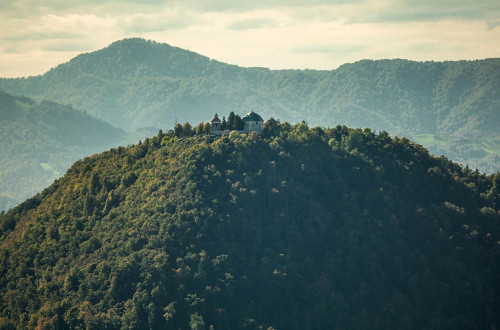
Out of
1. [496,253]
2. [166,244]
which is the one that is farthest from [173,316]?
[496,253]

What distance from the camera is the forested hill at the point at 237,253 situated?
546 feet

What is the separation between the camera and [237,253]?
177 m

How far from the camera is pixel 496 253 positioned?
196 m

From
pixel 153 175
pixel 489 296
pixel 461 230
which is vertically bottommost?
pixel 489 296

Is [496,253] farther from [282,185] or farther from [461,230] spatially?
[282,185]

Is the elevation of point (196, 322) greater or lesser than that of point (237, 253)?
lesser

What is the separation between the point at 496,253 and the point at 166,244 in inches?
3382

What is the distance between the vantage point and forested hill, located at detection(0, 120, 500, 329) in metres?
166

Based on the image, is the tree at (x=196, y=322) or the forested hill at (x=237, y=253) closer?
the tree at (x=196, y=322)

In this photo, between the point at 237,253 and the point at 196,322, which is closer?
the point at 196,322

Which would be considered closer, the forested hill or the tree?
the tree

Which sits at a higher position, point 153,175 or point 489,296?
point 153,175

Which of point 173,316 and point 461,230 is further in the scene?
point 461,230

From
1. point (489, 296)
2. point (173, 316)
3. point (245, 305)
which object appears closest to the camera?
point (173, 316)
